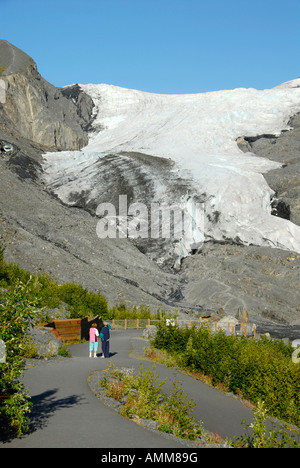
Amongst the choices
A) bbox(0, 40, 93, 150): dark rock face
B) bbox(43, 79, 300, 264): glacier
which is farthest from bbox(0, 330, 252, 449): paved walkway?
bbox(0, 40, 93, 150): dark rock face

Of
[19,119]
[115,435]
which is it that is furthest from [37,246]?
[19,119]

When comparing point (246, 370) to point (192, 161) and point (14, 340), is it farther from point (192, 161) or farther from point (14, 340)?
point (192, 161)

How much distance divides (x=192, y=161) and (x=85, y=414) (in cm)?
7411

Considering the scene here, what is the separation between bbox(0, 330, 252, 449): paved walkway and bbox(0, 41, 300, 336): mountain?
24369 mm

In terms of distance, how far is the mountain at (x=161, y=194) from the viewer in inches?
1793

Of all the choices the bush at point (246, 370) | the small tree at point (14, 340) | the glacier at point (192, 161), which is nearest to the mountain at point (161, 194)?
the glacier at point (192, 161)

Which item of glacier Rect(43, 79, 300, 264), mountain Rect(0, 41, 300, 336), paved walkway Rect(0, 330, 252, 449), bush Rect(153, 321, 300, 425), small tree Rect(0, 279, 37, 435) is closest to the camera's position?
small tree Rect(0, 279, 37, 435)

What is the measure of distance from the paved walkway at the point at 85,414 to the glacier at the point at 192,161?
152ft

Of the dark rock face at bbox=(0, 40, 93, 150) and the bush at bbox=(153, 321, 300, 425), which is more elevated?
the dark rock face at bbox=(0, 40, 93, 150)

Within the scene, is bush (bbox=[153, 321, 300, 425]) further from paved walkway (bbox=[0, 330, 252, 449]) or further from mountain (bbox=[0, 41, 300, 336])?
mountain (bbox=[0, 41, 300, 336])

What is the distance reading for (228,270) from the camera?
54.2 m

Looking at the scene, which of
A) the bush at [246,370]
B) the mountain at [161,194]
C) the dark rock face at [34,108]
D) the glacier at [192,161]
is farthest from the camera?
the dark rock face at [34,108]

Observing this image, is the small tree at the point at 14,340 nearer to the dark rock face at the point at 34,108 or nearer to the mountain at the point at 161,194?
the mountain at the point at 161,194

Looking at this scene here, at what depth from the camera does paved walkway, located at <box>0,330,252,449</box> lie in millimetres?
7016
